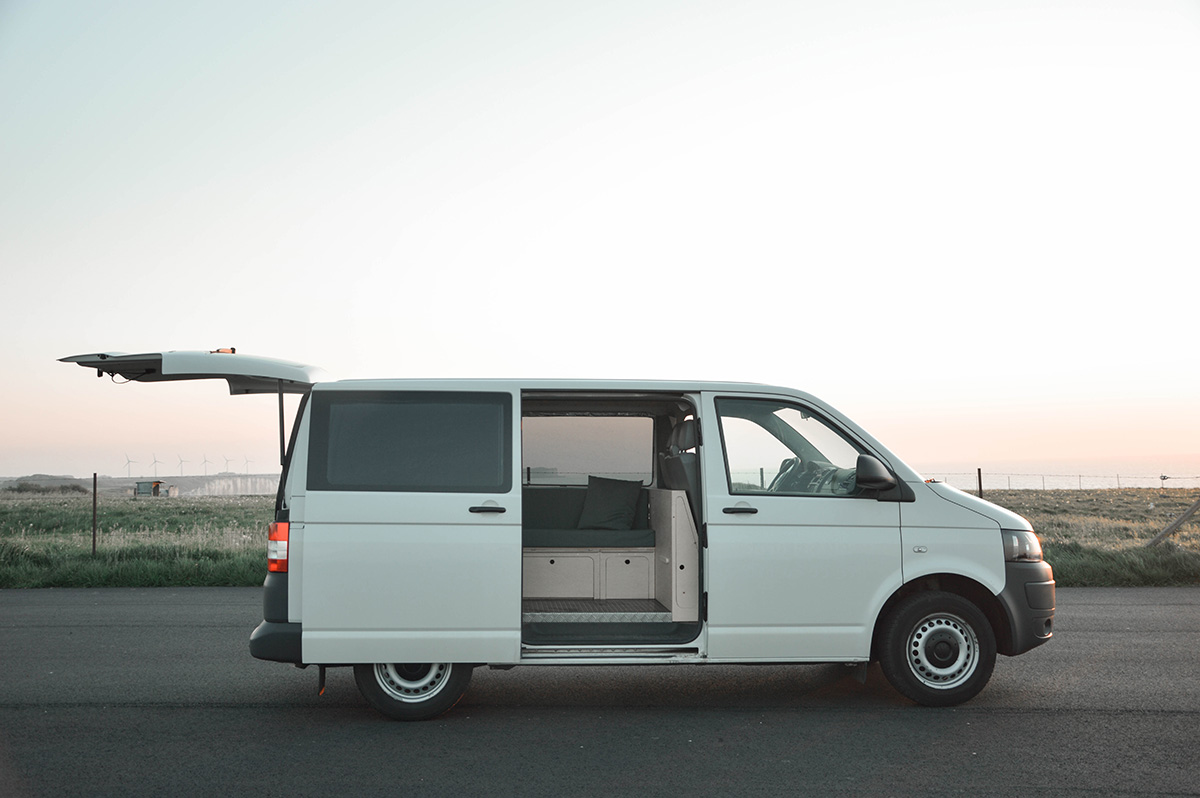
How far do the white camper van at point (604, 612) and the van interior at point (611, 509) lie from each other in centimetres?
19

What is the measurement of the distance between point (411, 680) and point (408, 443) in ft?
5.11

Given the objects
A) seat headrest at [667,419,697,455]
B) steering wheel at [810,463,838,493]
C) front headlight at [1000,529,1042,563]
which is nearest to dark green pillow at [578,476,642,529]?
seat headrest at [667,419,697,455]

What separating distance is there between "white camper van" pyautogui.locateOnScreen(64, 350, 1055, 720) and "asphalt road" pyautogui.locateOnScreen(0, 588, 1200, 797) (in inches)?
17.5

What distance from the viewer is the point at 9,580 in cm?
1425

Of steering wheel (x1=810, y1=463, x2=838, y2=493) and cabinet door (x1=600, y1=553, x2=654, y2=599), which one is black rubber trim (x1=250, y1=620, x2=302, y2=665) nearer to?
cabinet door (x1=600, y1=553, x2=654, y2=599)

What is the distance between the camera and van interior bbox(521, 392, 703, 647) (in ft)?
22.9

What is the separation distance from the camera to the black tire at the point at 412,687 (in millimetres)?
6195

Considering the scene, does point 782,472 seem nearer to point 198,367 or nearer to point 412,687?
point 412,687

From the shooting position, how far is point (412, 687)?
20.5ft

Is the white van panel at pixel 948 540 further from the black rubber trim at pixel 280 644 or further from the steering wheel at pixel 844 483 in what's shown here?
the black rubber trim at pixel 280 644

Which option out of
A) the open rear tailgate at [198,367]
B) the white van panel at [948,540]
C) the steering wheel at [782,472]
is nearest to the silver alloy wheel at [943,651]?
the white van panel at [948,540]

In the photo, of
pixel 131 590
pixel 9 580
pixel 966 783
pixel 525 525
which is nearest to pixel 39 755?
pixel 525 525

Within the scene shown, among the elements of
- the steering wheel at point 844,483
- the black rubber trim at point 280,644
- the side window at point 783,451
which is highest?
the side window at point 783,451

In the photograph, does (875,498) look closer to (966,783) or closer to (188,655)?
(966,783)
